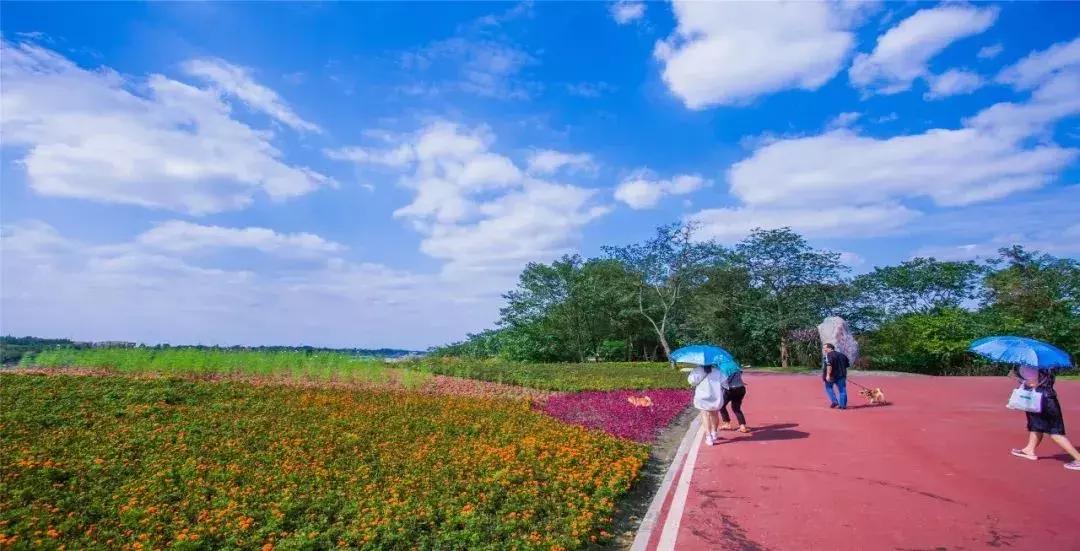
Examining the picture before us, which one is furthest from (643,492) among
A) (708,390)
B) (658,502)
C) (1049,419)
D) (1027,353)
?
(1027,353)

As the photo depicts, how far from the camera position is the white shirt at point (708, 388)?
9.62m

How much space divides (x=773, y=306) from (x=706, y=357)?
2579cm

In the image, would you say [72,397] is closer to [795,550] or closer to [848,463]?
[795,550]

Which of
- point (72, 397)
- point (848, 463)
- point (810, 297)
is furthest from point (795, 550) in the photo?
point (810, 297)

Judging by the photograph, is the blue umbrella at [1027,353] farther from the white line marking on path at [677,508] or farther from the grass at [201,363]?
the grass at [201,363]

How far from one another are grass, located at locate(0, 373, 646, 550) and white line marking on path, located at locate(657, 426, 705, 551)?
62 cm

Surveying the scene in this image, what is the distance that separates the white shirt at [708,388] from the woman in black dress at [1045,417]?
4.28 m

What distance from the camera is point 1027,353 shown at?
27.2 feet

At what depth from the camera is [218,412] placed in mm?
10125

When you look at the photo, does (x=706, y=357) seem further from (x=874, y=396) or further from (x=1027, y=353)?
(x=874, y=396)

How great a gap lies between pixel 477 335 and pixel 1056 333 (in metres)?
33.4

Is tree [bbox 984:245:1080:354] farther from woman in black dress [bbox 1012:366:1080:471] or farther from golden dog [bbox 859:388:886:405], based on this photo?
woman in black dress [bbox 1012:366:1080:471]

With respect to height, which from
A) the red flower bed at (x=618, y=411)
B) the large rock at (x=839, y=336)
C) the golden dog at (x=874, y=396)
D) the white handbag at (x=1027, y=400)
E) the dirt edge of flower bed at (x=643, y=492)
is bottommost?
the dirt edge of flower bed at (x=643, y=492)

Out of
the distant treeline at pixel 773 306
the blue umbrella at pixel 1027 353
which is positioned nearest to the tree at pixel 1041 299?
the distant treeline at pixel 773 306
